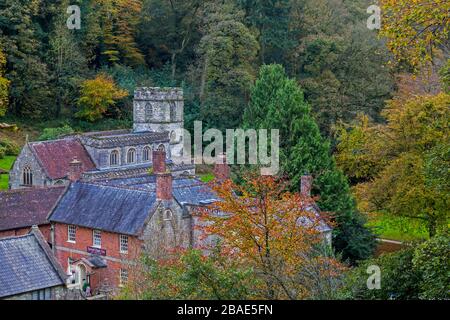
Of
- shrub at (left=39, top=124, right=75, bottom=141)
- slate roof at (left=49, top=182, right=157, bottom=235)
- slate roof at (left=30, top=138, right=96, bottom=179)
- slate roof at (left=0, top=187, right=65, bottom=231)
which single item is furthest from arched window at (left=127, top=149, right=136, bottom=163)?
slate roof at (left=49, top=182, right=157, bottom=235)

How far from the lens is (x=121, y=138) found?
5775cm

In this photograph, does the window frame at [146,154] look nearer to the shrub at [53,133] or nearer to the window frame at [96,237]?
the shrub at [53,133]

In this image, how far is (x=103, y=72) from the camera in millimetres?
72875

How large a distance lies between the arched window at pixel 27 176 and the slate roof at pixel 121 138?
15.4 ft

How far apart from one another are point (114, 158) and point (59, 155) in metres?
4.25

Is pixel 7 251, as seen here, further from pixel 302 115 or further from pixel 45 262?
pixel 302 115

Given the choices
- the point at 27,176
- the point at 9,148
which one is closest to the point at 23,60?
the point at 9,148

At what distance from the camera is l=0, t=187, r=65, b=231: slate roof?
4169cm

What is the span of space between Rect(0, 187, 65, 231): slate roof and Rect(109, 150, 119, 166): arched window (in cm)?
1071

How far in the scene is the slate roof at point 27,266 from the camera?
28047 mm

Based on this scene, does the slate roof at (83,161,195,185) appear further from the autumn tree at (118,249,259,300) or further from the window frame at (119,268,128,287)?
the autumn tree at (118,249,259,300)

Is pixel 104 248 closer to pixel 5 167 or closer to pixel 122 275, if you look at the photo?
pixel 122 275

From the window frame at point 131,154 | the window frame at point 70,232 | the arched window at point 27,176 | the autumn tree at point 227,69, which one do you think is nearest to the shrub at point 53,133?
the window frame at point 131,154

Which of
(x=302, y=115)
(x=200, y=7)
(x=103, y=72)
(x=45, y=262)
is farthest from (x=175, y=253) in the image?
(x=200, y=7)
